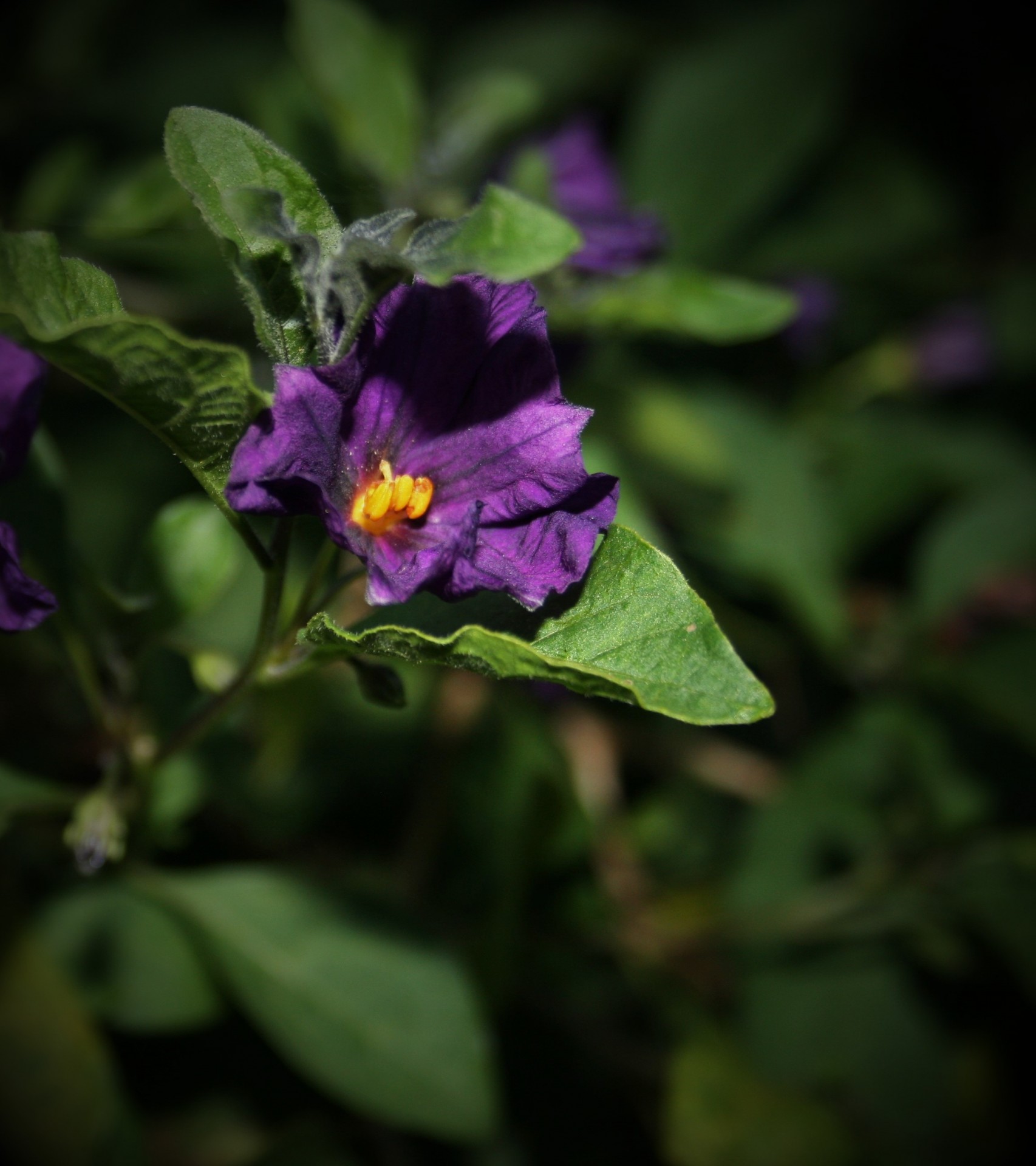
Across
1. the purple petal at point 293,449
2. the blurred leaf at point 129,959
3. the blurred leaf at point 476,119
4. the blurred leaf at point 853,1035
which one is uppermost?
the purple petal at point 293,449

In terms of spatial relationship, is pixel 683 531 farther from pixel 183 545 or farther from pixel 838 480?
pixel 183 545

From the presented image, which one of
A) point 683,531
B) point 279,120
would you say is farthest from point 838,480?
point 279,120

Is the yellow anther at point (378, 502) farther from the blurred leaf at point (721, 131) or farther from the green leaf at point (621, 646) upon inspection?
the blurred leaf at point (721, 131)

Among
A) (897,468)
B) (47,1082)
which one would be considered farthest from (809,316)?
(47,1082)

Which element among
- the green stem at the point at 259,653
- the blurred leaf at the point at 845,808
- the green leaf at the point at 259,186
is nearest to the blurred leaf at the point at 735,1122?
the blurred leaf at the point at 845,808

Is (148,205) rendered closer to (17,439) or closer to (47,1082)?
(17,439)

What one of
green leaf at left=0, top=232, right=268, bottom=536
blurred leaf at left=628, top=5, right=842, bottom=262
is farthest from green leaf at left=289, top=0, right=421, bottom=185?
green leaf at left=0, top=232, right=268, bottom=536
